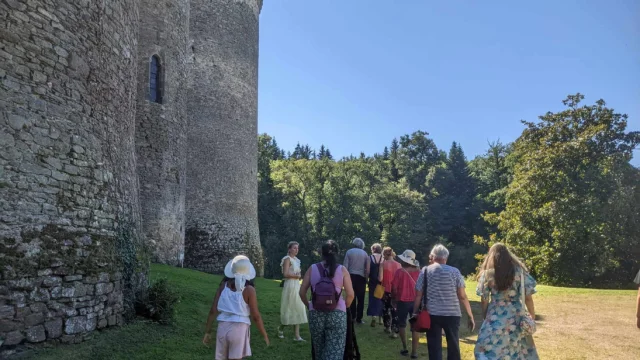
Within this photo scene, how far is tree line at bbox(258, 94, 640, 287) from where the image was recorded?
2600cm

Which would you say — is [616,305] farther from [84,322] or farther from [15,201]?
[15,201]

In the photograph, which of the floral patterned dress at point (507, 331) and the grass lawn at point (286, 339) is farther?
the grass lawn at point (286, 339)

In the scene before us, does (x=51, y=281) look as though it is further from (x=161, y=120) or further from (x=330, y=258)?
(x=161, y=120)

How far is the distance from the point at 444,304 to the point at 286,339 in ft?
12.2

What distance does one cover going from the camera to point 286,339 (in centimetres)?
916

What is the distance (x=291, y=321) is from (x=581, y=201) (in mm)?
22134

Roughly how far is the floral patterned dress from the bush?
5.56m

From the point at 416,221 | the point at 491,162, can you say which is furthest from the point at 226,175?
the point at 491,162

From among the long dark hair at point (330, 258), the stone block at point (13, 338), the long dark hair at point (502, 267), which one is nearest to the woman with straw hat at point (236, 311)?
the long dark hair at point (330, 258)

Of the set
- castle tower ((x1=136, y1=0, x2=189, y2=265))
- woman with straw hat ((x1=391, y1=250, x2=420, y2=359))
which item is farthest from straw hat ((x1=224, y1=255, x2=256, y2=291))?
castle tower ((x1=136, y1=0, x2=189, y2=265))

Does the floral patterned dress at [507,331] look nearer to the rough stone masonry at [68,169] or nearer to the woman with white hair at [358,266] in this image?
the woman with white hair at [358,266]

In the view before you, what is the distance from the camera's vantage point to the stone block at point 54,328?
641 centimetres

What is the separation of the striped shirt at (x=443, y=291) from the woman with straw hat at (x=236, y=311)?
238cm

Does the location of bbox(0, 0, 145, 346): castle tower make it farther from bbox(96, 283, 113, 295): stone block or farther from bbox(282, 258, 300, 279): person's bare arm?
bbox(282, 258, 300, 279): person's bare arm
